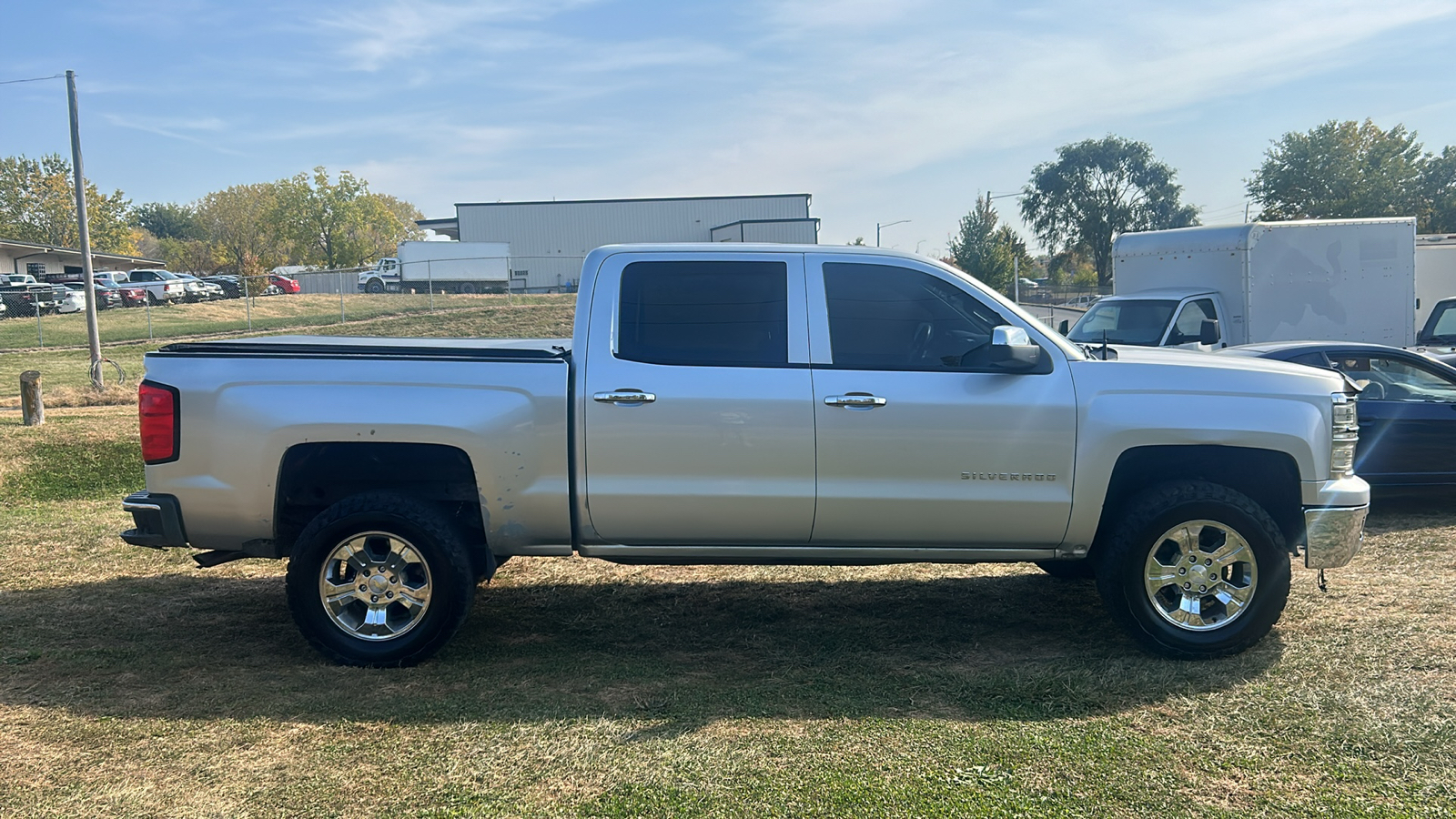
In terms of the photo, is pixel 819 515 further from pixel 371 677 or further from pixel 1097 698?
pixel 371 677

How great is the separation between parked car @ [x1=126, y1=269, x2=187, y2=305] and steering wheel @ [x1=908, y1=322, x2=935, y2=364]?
39.1 meters

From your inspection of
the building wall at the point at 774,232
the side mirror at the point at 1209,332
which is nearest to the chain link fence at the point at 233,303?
the building wall at the point at 774,232

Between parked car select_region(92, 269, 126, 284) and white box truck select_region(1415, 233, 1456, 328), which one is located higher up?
parked car select_region(92, 269, 126, 284)

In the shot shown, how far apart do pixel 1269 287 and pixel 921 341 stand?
10.6m

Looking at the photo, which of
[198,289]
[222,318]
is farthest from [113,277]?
[222,318]

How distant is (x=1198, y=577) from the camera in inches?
194

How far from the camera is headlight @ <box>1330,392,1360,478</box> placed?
16.1ft

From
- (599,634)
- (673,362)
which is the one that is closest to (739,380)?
(673,362)

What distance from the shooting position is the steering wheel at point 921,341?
195 inches

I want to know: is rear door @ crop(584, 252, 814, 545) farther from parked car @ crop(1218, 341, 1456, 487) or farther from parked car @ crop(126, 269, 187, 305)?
parked car @ crop(126, 269, 187, 305)

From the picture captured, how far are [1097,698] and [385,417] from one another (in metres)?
3.45

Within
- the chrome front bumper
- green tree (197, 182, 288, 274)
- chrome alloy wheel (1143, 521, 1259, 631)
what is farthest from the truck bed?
green tree (197, 182, 288, 274)

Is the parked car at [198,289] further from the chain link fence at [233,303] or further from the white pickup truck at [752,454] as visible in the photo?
the white pickup truck at [752,454]

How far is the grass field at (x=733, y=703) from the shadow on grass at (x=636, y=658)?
0.07 feet
